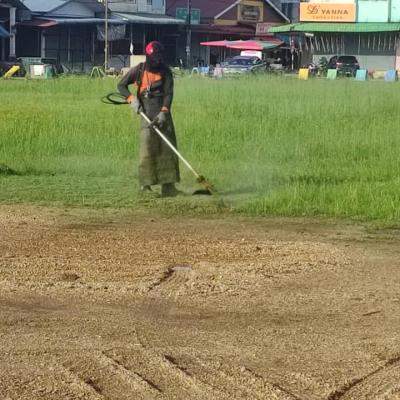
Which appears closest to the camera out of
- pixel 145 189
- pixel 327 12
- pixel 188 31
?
pixel 145 189

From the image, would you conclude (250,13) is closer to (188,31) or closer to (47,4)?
(188,31)

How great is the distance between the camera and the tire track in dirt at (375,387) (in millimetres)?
4809

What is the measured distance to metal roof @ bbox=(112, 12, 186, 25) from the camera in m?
→ 56.7

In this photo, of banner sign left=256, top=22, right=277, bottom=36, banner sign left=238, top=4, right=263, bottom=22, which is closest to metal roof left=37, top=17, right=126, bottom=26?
banner sign left=256, top=22, right=277, bottom=36

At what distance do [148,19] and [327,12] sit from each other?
10294mm

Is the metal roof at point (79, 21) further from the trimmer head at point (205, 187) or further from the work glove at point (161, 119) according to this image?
the trimmer head at point (205, 187)

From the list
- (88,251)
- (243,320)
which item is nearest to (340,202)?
(88,251)

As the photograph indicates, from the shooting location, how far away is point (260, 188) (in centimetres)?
1205

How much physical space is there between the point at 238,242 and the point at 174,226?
1.08 meters

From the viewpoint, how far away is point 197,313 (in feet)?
20.5

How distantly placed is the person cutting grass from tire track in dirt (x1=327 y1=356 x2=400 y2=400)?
6.67 meters

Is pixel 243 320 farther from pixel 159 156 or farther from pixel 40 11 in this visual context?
pixel 40 11

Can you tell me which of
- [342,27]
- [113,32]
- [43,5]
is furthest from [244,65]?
[43,5]

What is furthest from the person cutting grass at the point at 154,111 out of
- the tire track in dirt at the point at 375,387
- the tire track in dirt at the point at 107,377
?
the tire track in dirt at the point at 375,387
